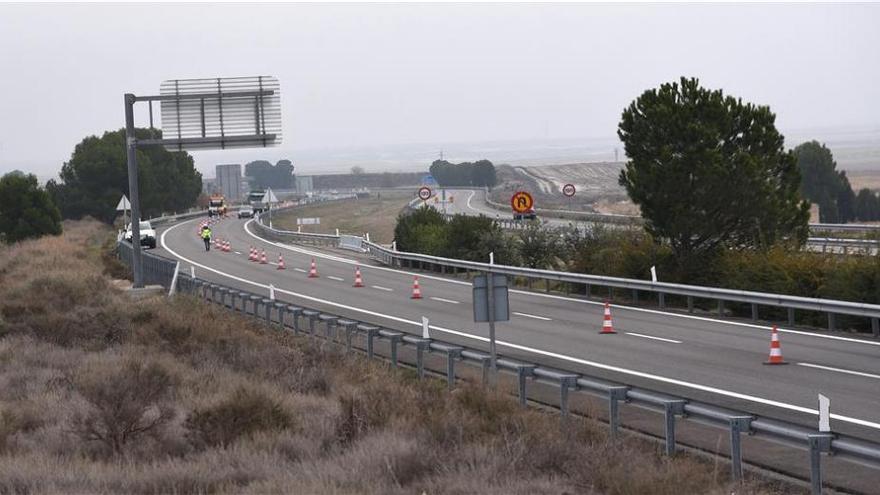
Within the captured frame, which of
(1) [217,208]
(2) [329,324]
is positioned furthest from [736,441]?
(1) [217,208]

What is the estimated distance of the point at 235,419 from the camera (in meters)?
14.3

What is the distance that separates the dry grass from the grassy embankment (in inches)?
2515

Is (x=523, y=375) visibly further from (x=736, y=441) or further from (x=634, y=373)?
(x=736, y=441)

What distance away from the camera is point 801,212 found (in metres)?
36.5

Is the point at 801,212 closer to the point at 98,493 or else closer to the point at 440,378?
the point at 440,378

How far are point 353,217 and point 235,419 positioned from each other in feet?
372

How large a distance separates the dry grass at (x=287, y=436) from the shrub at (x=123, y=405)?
2 cm

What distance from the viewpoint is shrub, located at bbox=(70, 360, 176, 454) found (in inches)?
562

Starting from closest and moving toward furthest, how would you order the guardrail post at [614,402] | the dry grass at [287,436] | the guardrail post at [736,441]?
the dry grass at [287,436]
the guardrail post at [736,441]
the guardrail post at [614,402]

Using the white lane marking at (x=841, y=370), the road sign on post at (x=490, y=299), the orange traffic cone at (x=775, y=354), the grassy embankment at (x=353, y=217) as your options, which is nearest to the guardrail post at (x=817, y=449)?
the road sign on post at (x=490, y=299)

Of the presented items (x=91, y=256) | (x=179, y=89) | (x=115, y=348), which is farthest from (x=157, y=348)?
(x=91, y=256)

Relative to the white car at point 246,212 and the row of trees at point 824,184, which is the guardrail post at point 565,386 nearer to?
the row of trees at point 824,184

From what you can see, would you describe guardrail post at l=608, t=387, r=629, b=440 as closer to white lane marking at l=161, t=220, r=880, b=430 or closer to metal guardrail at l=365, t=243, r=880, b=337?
white lane marking at l=161, t=220, r=880, b=430

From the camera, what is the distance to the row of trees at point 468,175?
18850 cm
